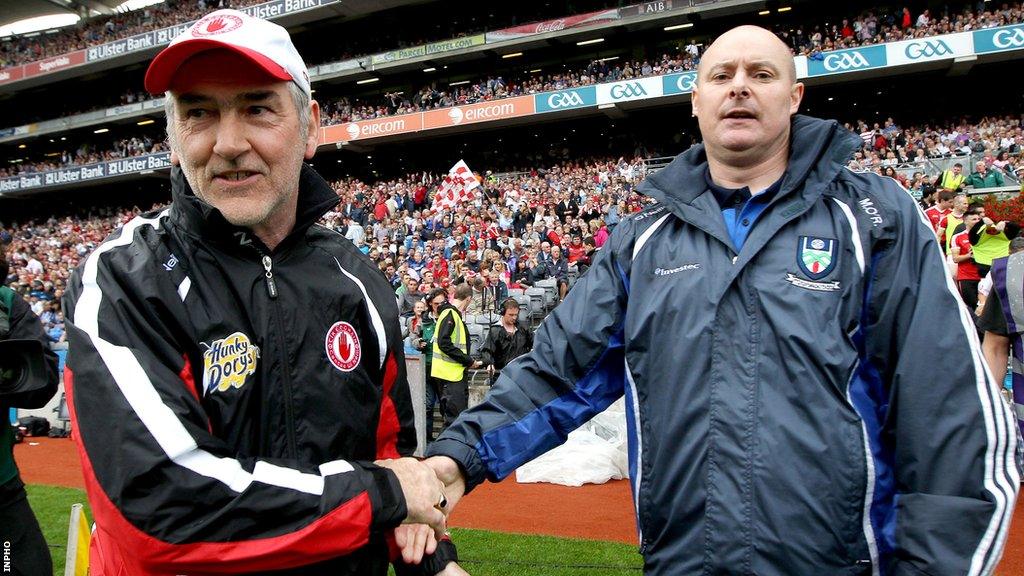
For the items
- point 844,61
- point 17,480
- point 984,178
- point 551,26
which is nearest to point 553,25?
point 551,26

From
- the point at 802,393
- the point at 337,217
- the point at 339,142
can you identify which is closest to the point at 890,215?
the point at 802,393

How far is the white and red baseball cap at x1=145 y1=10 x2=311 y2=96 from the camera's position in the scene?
1.44 m

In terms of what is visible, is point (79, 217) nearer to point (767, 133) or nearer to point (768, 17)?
point (768, 17)

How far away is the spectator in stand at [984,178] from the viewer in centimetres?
1299

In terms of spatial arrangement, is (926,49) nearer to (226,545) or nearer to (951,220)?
(951,220)

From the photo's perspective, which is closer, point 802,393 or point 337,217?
point 802,393

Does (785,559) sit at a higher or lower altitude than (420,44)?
lower

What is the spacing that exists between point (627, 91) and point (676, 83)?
5.73 ft

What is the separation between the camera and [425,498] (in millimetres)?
1489

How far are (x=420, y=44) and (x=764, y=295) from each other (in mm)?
31080

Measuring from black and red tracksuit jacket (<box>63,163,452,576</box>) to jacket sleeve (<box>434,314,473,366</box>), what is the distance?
6099 millimetres

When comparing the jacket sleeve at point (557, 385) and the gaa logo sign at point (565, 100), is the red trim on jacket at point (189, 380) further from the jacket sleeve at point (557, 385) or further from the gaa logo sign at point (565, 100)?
the gaa logo sign at point (565, 100)

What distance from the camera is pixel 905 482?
1469 mm

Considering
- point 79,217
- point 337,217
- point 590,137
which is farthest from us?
point 79,217
